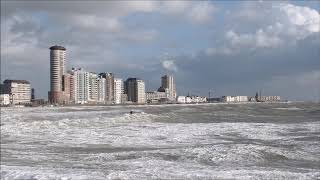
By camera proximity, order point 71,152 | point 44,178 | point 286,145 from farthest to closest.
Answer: point 286,145, point 71,152, point 44,178

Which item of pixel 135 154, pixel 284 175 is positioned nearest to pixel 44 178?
pixel 284 175

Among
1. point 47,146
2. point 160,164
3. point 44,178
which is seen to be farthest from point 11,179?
point 47,146

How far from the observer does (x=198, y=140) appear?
2958 cm

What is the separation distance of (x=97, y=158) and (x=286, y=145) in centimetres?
993

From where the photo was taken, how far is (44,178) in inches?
539

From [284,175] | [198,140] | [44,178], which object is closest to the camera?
[44,178]

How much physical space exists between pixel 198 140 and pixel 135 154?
27.1 ft

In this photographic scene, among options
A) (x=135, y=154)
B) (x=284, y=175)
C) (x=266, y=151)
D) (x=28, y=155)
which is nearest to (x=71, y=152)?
(x=28, y=155)

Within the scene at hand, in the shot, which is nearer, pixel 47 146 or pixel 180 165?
pixel 180 165

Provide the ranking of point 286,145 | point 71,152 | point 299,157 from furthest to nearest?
1. point 286,145
2. point 71,152
3. point 299,157

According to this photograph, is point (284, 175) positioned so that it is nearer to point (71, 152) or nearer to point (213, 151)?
point (213, 151)

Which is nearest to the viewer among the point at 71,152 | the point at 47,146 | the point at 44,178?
the point at 44,178

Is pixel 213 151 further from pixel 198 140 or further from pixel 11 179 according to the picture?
pixel 11 179

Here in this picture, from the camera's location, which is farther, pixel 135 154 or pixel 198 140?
pixel 198 140
